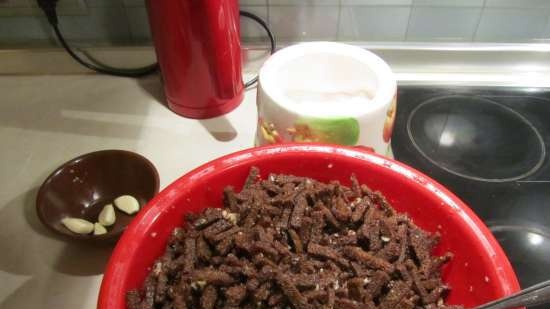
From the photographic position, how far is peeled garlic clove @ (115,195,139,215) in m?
0.61

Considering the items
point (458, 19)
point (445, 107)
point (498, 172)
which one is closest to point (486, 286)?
point (498, 172)

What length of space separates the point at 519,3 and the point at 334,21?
33 centimetres

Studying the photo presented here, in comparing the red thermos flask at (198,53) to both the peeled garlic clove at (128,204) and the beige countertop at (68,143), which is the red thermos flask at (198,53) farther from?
the peeled garlic clove at (128,204)

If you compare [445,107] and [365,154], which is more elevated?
[365,154]

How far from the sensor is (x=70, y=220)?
1.92ft

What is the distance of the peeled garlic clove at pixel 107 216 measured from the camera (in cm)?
60

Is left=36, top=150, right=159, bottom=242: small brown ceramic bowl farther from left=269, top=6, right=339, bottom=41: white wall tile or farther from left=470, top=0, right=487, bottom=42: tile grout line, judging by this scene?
left=470, top=0, right=487, bottom=42: tile grout line

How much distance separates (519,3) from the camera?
2.61 ft

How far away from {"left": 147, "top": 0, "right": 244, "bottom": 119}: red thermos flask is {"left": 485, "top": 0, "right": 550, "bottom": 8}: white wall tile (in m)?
0.46

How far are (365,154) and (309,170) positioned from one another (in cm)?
6

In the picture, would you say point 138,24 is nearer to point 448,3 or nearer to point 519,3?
point 448,3

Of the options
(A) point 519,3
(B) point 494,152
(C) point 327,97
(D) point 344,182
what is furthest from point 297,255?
(A) point 519,3

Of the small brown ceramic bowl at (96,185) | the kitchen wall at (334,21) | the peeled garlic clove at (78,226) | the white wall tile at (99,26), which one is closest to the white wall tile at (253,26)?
the kitchen wall at (334,21)

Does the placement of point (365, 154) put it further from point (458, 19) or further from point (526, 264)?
point (458, 19)
